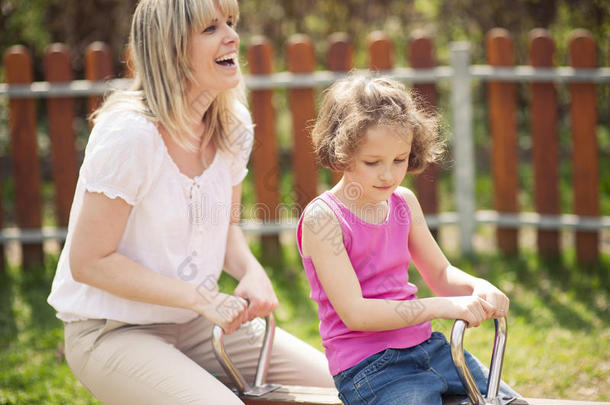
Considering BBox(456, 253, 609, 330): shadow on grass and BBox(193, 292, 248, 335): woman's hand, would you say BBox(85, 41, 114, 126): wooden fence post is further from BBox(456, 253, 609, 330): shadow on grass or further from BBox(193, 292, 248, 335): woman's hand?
BBox(193, 292, 248, 335): woman's hand

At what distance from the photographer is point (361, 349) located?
74.8 inches

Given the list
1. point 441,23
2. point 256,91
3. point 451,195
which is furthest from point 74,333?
point 441,23

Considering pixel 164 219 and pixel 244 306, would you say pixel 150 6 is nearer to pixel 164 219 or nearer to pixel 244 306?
pixel 164 219

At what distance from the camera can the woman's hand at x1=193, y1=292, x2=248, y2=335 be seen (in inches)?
79.2

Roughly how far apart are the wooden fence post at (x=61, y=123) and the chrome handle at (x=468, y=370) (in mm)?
3662

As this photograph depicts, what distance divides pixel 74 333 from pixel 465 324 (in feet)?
3.82

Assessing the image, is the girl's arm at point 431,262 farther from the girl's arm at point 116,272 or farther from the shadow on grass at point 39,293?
the shadow on grass at point 39,293

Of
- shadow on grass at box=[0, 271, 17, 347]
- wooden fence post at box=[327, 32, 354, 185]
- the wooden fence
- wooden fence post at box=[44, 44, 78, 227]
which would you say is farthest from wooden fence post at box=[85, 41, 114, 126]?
wooden fence post at box=[327, 32, 354, 185]

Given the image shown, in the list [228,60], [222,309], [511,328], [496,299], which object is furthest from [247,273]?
[511,328]

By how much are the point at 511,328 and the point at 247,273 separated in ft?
6.29

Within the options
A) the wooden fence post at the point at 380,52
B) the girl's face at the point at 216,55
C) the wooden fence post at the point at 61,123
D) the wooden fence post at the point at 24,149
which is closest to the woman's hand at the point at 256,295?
the girl's face at the point at 216,55

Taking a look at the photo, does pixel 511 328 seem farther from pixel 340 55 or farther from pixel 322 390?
pixel 340 55

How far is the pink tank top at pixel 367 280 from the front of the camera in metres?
1.90

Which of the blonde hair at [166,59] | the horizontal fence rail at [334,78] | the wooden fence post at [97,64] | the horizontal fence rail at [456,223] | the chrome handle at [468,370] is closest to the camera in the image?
the chrome handle at [468,370]
